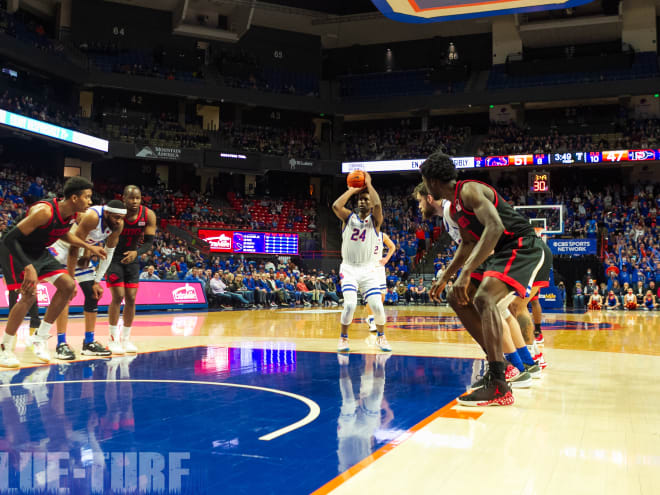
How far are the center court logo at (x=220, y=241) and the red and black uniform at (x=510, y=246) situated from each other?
85.4 ft

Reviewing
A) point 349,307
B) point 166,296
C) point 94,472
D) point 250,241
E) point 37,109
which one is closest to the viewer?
point 94,472

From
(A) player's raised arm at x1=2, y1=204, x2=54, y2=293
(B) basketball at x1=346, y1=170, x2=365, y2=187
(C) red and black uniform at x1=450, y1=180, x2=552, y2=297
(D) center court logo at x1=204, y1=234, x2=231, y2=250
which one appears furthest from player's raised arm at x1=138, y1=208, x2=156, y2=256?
(D) center court logo at x1=204, y1=234, x2=231, y2=250

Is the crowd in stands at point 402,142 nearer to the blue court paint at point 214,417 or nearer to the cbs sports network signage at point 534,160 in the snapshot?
the cbs sports network signage at point 534,160

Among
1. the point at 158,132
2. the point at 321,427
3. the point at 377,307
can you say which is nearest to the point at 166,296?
the point at 377,307

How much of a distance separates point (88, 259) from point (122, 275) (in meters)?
0.46

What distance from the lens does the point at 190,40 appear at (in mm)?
34594

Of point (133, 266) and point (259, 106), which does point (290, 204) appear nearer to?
point (259, 106)

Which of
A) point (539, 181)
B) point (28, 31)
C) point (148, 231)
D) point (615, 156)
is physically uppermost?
point (28, 31)

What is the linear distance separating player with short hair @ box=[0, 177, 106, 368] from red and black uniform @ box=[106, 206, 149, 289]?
2.08 feet

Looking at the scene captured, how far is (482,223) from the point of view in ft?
14.5

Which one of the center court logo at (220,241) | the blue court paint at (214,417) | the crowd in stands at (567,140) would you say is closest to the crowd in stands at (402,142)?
the crowd in stands at (567,140)

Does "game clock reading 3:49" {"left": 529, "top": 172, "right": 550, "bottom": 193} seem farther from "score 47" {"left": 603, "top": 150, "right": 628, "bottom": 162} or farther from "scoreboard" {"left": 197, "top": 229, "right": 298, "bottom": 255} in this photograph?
"scoreboard" {"left": 197, "top": 229, "right": 298, "bottom": 255}

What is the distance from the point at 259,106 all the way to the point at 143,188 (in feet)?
27.2

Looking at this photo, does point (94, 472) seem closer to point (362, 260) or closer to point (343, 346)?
point (343, 346)
